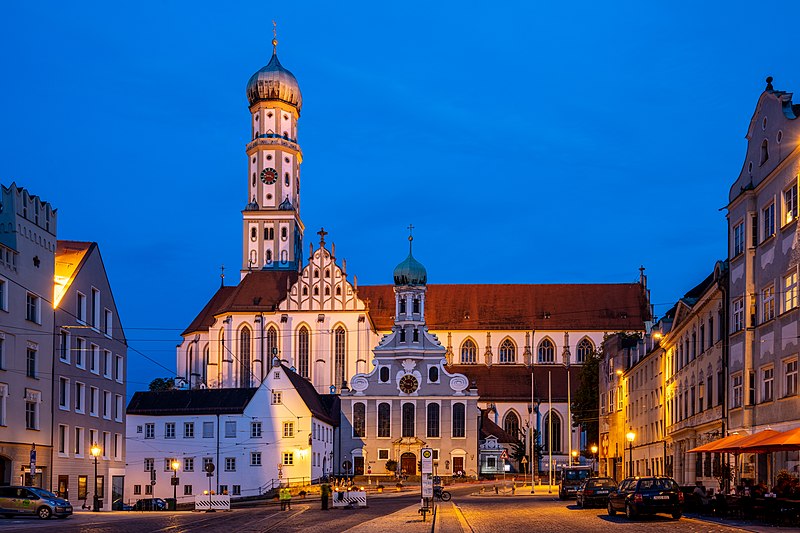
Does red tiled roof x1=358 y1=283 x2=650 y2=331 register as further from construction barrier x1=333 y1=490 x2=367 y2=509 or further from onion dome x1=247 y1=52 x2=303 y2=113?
construction barrier x1=333 y1=490 x2=367 y2=509

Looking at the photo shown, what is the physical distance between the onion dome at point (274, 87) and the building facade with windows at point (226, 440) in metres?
55.3

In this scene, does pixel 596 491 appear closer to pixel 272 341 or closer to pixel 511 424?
pixel 272 341

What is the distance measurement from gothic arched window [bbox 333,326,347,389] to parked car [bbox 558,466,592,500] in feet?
190

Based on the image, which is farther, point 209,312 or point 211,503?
point 209,312

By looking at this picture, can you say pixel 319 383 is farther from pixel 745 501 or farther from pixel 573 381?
pixel 745 501

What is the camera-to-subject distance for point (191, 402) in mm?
87000

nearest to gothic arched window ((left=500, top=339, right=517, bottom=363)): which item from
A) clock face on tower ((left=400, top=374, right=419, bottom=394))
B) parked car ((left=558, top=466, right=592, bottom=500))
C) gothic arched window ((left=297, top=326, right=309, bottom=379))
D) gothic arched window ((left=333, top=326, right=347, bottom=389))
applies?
clock face on tower ((left=400, top=374, right=419, bottom=394))

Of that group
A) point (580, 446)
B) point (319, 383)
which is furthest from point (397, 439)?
point (580, 446)

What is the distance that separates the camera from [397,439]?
3947 inches

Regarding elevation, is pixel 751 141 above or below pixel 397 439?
above

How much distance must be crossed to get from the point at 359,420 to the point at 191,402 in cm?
1925

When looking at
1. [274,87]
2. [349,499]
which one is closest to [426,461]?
[349,499]

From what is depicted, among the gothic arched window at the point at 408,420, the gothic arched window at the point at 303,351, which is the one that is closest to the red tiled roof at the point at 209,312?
A: the gothic arched window at the point at 303,351

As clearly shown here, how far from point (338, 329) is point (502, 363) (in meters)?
21.3
